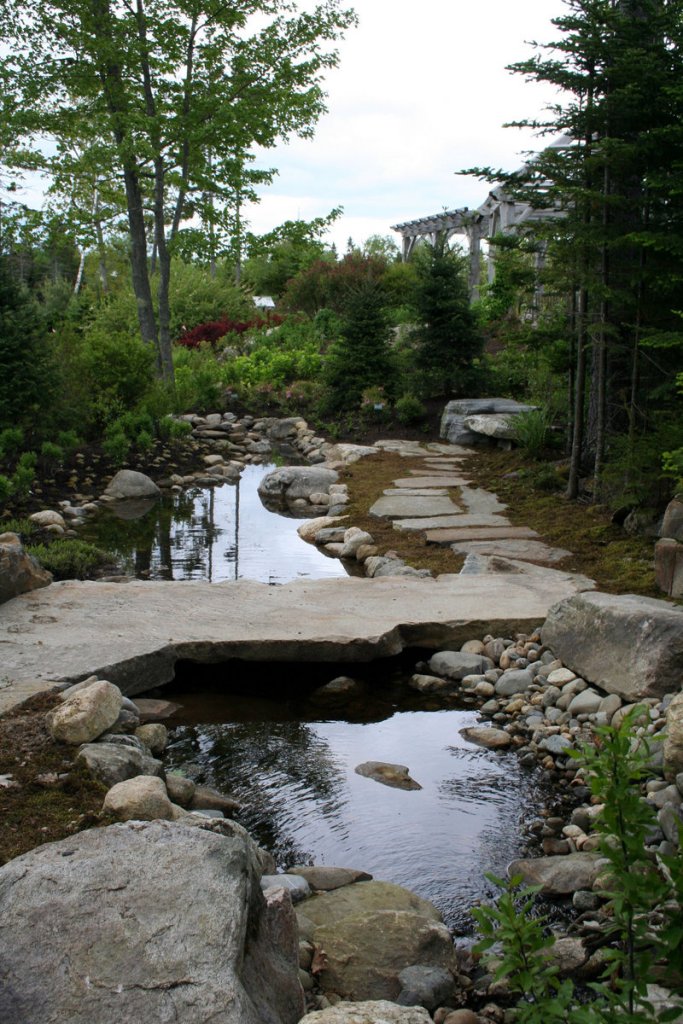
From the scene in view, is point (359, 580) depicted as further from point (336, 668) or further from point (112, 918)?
point (112, 918)

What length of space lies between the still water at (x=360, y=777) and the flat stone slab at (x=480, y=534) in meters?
2.52

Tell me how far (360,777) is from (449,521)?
175 inches

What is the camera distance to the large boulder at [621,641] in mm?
→ 4352

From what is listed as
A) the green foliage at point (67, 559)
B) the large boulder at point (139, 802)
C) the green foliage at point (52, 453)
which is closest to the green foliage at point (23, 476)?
the green foliage at point (52, 453)

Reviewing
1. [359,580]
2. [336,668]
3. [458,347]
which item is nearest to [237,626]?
[336,668]

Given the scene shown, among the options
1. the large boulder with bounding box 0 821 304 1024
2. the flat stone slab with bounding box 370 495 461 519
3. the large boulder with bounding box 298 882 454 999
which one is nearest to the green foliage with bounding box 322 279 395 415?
the flat stone slab with bounding box 370 495 461 519

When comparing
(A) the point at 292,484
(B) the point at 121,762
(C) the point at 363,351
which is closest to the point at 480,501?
(A) the point at 292,484

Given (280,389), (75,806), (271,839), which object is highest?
(280,389)

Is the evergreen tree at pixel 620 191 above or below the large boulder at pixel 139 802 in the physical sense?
above

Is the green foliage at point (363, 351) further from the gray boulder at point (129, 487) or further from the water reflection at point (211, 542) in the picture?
the gray boulder at point (129, 487)

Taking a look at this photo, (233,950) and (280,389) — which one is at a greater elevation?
(280,389)

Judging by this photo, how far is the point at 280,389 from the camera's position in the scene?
666 inches

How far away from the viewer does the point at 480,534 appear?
25.7 ft

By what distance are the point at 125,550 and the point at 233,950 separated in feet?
20.9
